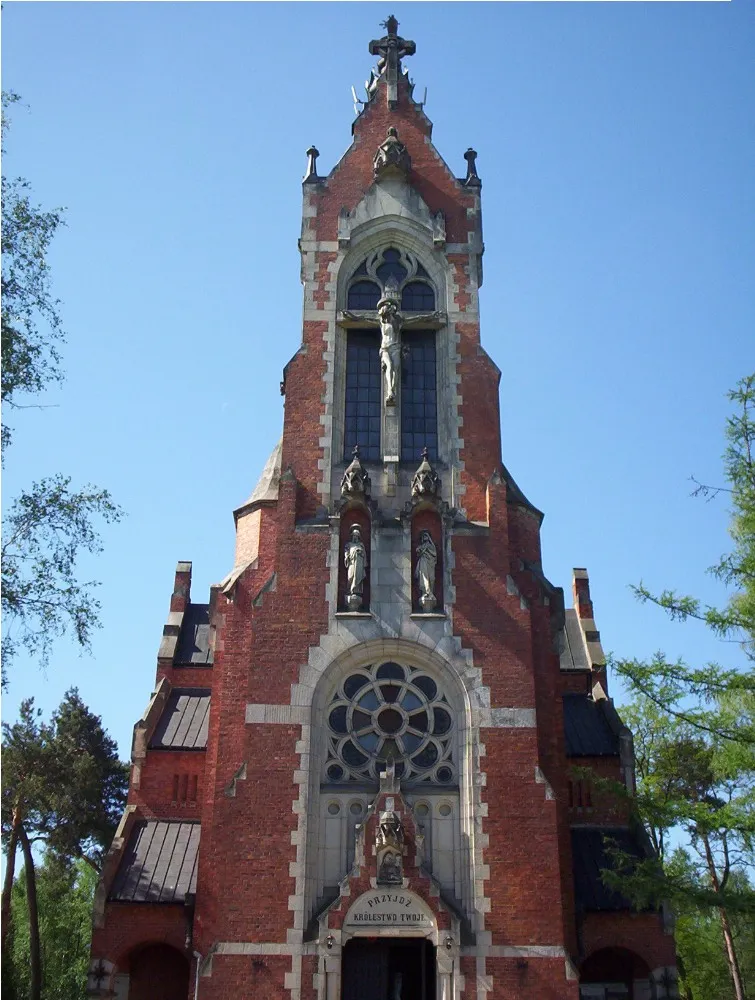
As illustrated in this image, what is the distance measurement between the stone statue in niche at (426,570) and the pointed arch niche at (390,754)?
100cm

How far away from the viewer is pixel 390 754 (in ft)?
67.7

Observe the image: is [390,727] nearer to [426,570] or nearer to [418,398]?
[426,570]

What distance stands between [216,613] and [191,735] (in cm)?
334

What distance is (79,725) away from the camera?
129 feet

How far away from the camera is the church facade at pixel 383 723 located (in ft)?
63.0

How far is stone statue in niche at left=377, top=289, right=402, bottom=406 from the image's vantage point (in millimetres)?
24047

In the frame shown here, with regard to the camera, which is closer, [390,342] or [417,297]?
[390,342]

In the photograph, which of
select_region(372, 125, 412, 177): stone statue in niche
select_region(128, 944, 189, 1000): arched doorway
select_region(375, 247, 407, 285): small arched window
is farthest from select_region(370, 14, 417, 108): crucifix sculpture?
select_region(128, 944, 189, 1000): arched doorway

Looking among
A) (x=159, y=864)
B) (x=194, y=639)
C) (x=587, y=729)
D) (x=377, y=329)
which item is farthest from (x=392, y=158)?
(x=159, y=864)

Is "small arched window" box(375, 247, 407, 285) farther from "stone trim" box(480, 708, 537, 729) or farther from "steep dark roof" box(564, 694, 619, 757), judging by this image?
"steep dark roof" box(564, 694, 619, 757)

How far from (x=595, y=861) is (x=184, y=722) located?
10.4m

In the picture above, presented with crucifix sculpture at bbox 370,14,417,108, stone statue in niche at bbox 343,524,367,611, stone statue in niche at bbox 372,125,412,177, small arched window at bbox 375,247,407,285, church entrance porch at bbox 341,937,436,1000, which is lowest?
church entrance porch at bbox 341,937,436,1000

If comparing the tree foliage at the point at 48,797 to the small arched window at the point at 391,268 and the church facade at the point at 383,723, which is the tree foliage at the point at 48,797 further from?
the small arched window at the point at 391,268

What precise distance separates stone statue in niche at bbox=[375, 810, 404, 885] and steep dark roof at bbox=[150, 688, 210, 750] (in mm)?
6672
